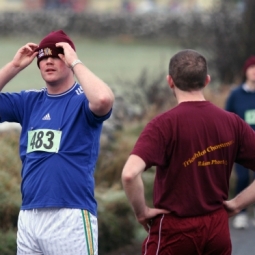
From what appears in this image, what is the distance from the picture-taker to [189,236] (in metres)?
4.73

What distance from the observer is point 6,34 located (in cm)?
5244

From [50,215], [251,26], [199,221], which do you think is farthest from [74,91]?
[251,26]

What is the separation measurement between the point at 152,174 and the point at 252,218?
1395 mm

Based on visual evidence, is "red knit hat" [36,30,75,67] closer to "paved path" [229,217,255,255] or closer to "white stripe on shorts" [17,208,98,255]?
"white stripe on shorts" [17,208,98,255]

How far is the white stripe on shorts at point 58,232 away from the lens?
16.1ft

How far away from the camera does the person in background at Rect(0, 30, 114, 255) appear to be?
491 cm

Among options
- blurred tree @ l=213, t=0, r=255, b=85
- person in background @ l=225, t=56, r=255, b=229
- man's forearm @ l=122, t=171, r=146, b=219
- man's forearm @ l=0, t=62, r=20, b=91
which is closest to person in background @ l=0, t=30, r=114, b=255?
man's forearm @ l=0, t=62, r=20, b=91

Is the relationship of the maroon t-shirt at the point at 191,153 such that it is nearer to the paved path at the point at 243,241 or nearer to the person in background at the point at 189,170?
the person in background at the point at 189,170

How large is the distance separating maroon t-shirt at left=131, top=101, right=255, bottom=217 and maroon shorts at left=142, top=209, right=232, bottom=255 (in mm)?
54

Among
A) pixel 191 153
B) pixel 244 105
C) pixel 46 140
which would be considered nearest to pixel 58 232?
pixel 46 140

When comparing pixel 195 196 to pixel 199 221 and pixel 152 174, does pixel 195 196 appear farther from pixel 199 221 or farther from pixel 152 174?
pixel 152 174

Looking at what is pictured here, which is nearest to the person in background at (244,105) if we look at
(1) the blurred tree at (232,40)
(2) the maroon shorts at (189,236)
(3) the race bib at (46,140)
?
(2) the maroon shorts at (189,236)

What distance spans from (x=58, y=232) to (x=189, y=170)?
0.90 m

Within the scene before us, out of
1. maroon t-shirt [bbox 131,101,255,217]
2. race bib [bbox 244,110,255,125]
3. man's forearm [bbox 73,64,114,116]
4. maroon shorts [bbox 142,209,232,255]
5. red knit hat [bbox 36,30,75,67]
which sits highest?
red knit hat [bbox 36,30,75,67]
